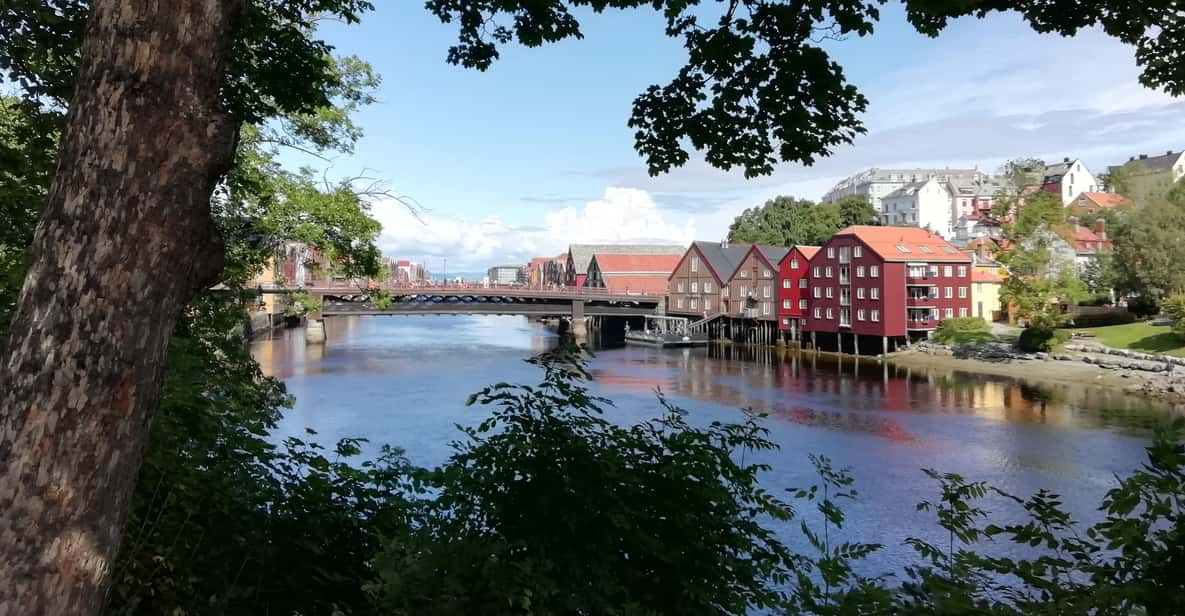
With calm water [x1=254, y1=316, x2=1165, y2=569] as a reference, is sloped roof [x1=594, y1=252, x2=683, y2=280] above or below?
above

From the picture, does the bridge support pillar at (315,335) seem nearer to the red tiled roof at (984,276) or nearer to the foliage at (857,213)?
the red tiled roof at (984,276)

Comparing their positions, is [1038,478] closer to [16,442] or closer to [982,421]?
[982,421]

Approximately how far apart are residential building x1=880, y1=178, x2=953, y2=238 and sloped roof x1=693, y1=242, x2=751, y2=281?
186 ft

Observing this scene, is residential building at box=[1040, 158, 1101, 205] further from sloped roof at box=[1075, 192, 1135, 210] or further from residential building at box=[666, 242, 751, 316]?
residential building at box=[666, 242, 751, 316]

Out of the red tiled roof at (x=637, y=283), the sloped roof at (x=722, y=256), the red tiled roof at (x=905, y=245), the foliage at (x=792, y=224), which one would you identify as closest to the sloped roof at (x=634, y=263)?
the red tiled roof at (x=637, y=283)

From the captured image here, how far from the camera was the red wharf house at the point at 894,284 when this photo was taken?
189 ft

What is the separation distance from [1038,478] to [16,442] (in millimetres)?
25674

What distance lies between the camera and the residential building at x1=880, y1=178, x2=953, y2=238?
128m

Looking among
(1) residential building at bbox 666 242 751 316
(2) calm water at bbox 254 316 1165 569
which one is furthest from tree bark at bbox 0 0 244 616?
(1) residential building at bbox 666 242 751 316

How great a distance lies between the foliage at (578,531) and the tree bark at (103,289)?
1835mm

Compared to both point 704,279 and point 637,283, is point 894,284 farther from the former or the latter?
point 637,283

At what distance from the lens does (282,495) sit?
252 inches

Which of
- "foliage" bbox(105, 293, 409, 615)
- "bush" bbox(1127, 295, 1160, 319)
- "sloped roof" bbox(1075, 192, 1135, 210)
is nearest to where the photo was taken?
"foliage" bbox(105, 293, 409, 615)

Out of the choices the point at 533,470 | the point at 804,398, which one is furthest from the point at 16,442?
the point at 804,398
